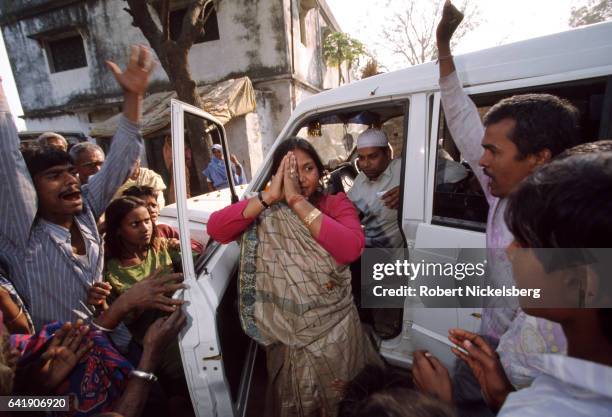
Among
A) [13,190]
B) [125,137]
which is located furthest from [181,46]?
[13,190]

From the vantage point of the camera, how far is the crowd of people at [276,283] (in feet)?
3.28

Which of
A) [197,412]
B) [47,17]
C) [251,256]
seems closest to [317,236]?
[251,256]

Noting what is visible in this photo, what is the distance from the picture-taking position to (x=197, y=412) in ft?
4.75

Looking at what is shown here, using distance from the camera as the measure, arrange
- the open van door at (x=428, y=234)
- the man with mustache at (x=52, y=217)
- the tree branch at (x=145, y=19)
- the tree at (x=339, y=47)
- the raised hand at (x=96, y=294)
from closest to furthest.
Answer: the man with mustache at (x=52, y=217) < the raised hand at (x=96, y=294) < the open van door at (x=428, y=234) < the tree branch at (x=145, y=19) < the tree at (x=339, y=47)

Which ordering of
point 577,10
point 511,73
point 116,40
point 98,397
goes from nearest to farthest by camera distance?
point 98,397, point 511,73, point 116,40, point 577,10

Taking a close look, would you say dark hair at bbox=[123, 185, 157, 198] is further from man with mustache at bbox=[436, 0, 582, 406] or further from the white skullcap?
man with mustache at bbox=[436, 0, 582, 406]

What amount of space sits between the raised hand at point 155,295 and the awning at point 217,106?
7.32m

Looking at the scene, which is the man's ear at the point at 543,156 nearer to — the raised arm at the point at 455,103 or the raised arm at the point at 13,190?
the raised arm at the point at 455,103

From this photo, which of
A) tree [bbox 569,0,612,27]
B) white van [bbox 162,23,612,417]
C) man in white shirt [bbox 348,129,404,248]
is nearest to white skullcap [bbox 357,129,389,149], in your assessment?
man in white shirt [bbox 348,129,404,248]

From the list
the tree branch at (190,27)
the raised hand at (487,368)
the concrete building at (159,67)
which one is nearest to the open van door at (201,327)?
the raised hand at (487,368)

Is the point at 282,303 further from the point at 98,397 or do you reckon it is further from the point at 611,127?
the point at 611,127

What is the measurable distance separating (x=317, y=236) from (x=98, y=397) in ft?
3.55

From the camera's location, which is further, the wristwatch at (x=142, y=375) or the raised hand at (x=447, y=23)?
the raised hand at (x=447, y=23)

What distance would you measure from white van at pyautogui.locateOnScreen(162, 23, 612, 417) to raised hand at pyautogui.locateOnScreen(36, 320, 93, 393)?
0.39 metres
